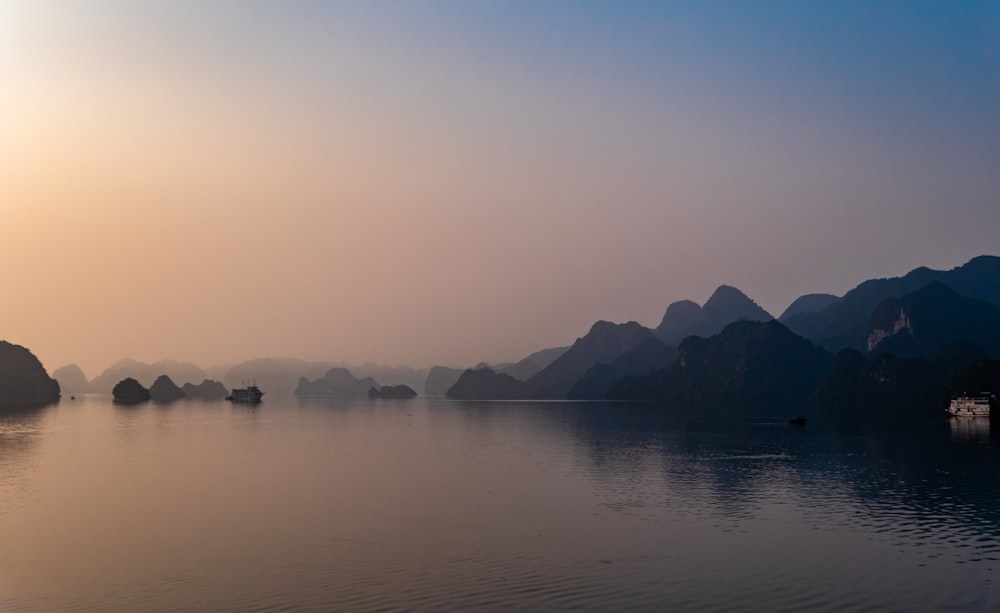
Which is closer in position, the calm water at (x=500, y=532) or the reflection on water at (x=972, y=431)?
the calm water at (x=500, y=532)

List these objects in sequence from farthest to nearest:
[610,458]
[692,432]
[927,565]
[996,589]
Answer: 1. [692,432]
2. [610,458]
3. [927,565]
4. [996,589]

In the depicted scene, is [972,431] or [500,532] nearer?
[500,532]

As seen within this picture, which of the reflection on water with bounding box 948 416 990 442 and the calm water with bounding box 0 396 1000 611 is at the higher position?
the calm water with bounding box 0 396 1000 611

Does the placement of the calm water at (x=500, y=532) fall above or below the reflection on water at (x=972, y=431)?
above

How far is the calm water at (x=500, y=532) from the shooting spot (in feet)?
122

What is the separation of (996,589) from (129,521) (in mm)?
59072

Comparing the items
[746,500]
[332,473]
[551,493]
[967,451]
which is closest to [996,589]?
[746,500]

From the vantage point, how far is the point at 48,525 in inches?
2219

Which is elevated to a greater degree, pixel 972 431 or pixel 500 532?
pixel 500 532

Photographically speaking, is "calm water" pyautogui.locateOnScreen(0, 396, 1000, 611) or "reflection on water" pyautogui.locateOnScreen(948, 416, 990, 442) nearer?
"calm water" pyautogui.locateOnScreen(0, 396, 1000, 611)

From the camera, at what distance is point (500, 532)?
53188 mm

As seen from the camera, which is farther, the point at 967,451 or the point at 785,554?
the point at 967,451

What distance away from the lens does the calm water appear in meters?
37.1

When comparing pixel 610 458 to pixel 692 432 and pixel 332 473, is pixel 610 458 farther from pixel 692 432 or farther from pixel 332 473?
pixel 692 432
